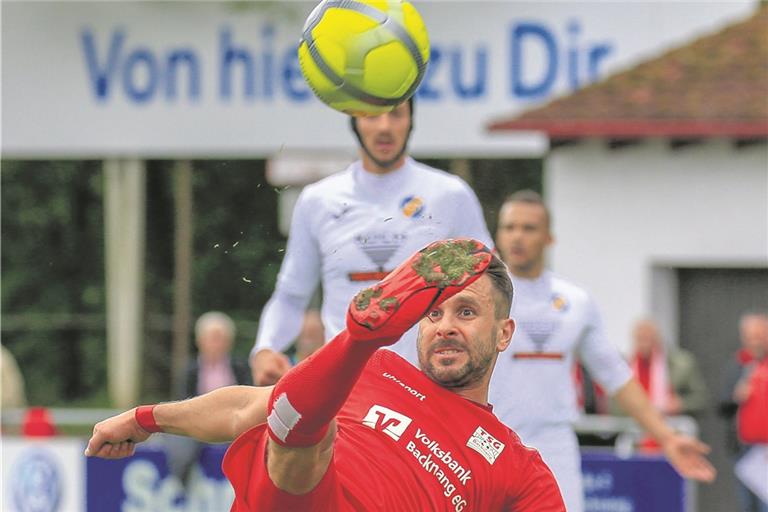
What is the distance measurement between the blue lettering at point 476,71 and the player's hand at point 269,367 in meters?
12.4

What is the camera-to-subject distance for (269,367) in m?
6.68

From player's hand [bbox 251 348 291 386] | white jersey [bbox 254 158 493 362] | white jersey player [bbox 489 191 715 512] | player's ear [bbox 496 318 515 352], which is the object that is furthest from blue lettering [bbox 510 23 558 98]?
player's ear [bbox 496 318 515 352]

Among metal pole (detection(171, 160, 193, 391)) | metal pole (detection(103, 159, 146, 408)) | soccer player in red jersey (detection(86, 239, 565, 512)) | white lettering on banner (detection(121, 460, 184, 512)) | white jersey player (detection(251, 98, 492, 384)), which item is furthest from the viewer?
metal pole (detection(171, 160, 193, 391))

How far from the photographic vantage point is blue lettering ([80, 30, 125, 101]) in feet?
65.4

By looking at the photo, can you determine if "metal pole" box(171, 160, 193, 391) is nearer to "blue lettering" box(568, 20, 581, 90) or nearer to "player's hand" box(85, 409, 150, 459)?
"blue lettering" box(568, 20, 581, 90)

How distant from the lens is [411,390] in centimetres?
529

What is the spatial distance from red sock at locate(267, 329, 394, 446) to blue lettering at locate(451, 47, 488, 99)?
14369 millimetres

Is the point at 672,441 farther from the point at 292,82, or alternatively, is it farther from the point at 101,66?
the point at 101,66

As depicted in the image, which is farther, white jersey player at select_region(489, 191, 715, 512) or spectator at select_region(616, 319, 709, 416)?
spectator at select_region(616, 319, 709, 416)

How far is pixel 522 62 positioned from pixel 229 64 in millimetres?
3243

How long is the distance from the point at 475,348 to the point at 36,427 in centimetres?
832

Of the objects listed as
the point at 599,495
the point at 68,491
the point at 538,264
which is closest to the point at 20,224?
the point at 68,491

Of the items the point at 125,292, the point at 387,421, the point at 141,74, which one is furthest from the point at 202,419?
the point at 125,292

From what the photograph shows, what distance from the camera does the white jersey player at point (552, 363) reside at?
7531 mm
